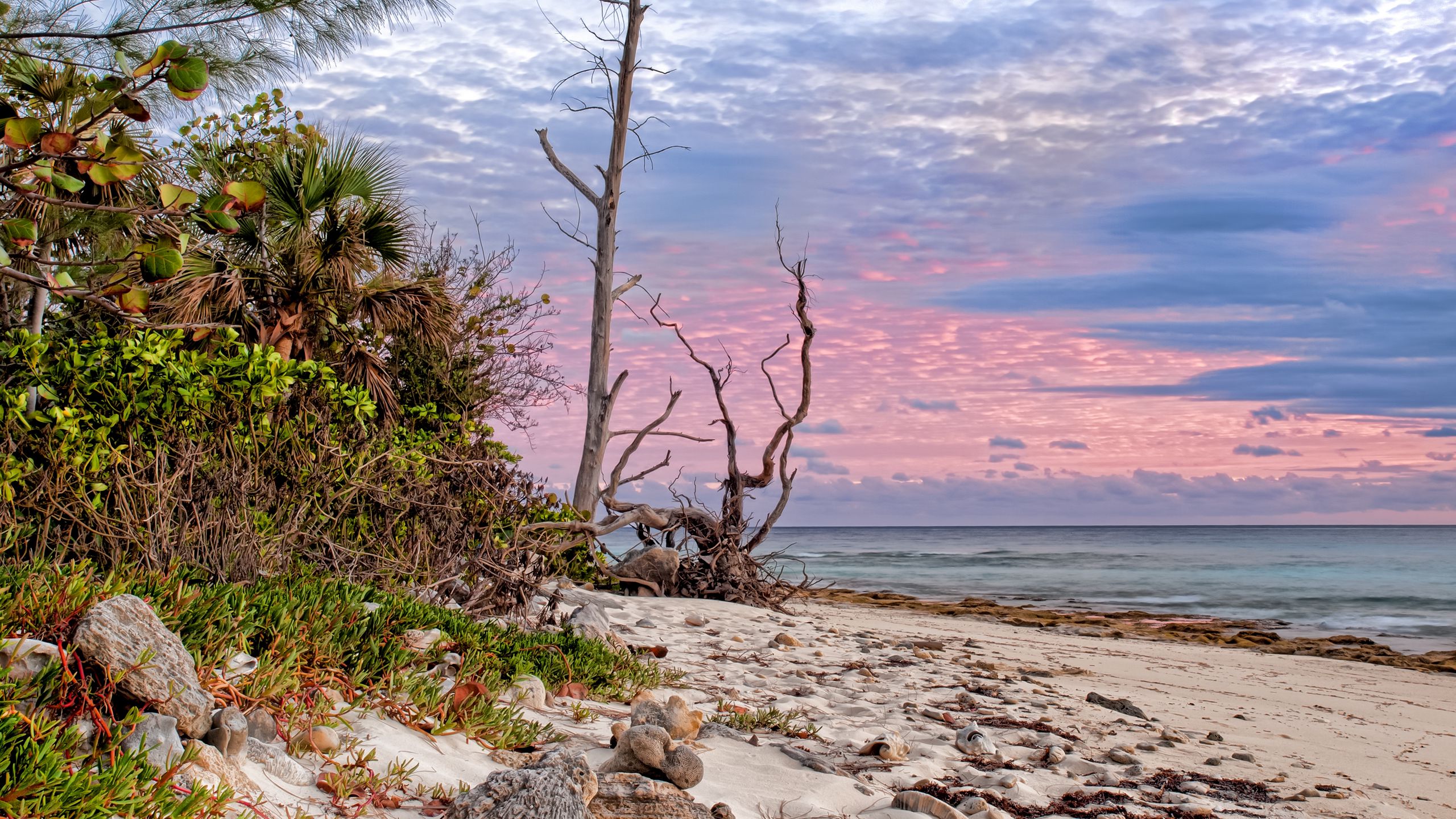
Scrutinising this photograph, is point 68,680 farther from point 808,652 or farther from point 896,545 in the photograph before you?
point 896,545

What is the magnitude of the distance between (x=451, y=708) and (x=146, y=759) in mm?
1341

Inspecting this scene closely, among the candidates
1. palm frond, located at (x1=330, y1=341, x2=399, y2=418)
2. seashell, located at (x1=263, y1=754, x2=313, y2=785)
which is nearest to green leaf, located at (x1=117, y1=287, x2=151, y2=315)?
seashell, located at (x1=263, y1=754, x2=313, y2=785)

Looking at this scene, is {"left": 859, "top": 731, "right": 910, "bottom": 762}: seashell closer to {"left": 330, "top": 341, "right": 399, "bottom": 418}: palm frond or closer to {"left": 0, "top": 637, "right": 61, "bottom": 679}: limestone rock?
{"left": 0, "top": 637, "right": 61, "bottom": 679}: limestone rock

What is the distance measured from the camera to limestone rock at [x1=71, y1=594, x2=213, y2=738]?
281cm

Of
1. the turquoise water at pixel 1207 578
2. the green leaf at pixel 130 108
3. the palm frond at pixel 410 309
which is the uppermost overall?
the palm frond at pixel 410 309

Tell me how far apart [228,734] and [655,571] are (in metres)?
10.1

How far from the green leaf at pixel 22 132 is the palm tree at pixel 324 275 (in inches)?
307

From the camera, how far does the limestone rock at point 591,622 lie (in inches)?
263

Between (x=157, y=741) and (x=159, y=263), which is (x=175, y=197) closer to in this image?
(x=159, y=263)

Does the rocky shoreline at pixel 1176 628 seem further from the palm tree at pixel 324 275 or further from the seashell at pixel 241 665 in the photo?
the seashell at pixel 241 665

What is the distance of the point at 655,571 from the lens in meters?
12.8

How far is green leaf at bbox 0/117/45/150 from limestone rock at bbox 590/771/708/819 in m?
2.62

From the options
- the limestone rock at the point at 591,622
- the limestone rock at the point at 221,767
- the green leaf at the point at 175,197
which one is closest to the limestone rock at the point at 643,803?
the limestone rock at the point at 221,767

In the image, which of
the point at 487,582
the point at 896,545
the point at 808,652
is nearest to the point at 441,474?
the point at 487,582
